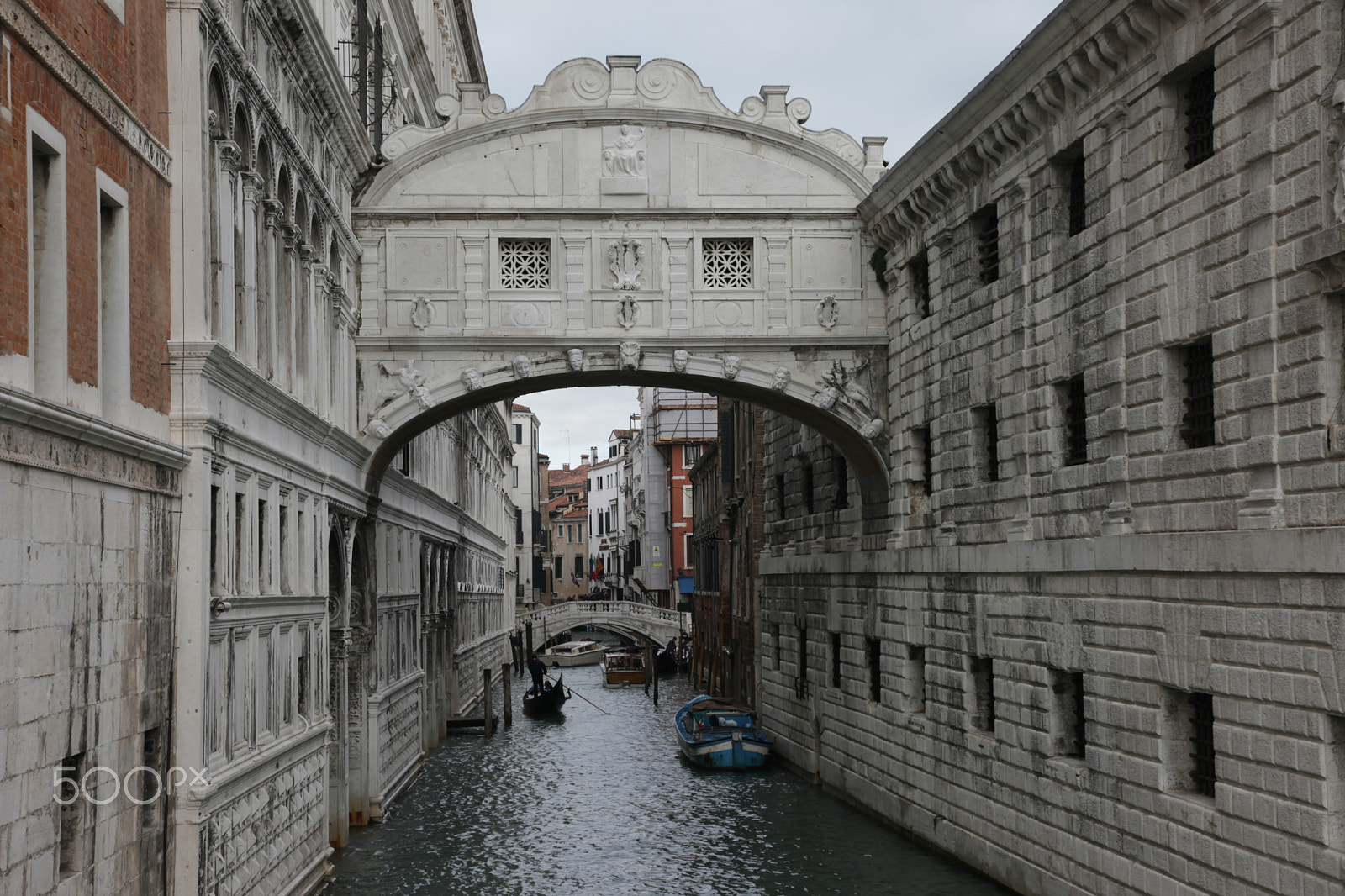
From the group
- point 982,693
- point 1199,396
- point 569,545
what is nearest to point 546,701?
point 982,693

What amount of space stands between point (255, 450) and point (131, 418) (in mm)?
3055

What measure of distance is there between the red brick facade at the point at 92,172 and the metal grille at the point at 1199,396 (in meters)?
8.17

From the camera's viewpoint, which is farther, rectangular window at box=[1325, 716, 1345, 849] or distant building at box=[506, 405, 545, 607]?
distant building at box=[506, 405, 545, 607]

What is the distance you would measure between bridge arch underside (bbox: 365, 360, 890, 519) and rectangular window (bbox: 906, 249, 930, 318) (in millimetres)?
1012

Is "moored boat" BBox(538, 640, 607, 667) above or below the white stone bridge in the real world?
below

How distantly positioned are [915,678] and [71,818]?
12500 millimetres

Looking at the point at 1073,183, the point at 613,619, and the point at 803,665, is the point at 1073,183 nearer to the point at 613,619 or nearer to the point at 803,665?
the point at 803,665

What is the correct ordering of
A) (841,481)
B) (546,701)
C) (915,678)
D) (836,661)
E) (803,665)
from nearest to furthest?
(915,678) < (841,481) < (836,661) < (803,665) < (546,701)

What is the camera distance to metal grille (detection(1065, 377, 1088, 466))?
14.8 metres

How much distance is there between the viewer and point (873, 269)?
20.3m

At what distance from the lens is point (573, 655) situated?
62.0 metres

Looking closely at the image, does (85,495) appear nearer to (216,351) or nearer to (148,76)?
Result: (216,351)

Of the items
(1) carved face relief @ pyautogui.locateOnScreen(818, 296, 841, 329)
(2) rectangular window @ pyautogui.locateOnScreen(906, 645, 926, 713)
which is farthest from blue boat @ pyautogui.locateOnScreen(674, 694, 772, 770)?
(1) carved face relief @ pyautogui.locateOnScreen(818, 296, 841, 329)

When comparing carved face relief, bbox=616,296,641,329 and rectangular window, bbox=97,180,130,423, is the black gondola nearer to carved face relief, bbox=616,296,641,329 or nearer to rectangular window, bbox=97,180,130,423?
carved face relief, bbox=616,296,641,329
